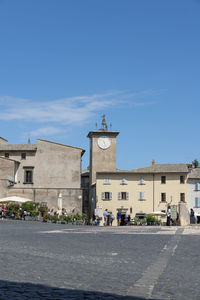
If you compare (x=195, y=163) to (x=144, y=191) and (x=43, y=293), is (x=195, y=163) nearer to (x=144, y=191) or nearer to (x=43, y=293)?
(x=144, y=191)

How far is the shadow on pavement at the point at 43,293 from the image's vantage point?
5230mm

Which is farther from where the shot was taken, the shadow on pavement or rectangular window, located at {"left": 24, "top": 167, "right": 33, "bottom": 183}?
rectangular window, located at {"left": 24, "top": 167, "right": 33, "bottom": 183}

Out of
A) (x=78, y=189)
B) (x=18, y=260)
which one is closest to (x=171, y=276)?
(x=18, y=260)

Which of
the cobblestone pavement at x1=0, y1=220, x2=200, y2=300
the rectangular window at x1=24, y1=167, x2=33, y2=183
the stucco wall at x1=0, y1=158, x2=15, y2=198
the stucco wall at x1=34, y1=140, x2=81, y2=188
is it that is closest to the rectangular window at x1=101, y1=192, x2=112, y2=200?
the stucco wall at x1=34, y1=140, x2=81, y2=188

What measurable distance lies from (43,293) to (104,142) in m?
72.2

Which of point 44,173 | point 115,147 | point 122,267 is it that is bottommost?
point 122,267

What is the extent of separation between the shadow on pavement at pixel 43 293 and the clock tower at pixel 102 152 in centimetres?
7043

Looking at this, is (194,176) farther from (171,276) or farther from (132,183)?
(171,276)

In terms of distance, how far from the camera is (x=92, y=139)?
77938mm

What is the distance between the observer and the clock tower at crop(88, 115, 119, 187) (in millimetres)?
76688

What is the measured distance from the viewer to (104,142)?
77.6m

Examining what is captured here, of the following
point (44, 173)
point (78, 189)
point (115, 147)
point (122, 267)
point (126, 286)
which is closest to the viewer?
point (126, 286)

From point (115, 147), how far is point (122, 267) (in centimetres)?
6916

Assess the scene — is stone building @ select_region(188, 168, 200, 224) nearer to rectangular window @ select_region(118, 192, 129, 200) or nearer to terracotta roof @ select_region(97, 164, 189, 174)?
terracotta roof @ select_region(97, 164, 189, 174)
